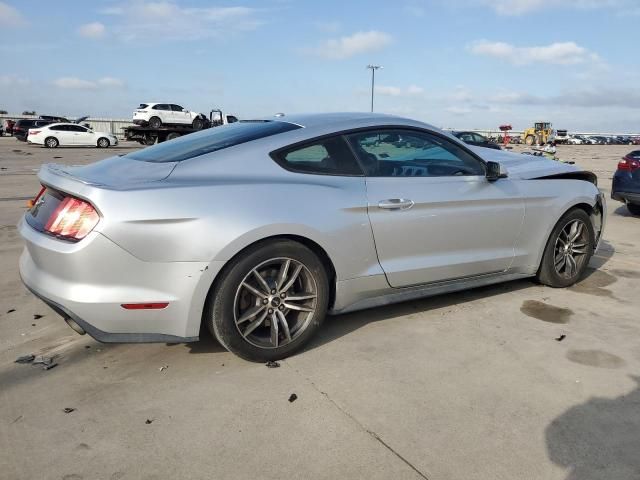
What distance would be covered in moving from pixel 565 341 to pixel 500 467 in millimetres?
1613

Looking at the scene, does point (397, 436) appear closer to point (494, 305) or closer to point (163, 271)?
point (163, 271)

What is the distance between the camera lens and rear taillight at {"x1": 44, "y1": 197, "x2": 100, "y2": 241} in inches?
109

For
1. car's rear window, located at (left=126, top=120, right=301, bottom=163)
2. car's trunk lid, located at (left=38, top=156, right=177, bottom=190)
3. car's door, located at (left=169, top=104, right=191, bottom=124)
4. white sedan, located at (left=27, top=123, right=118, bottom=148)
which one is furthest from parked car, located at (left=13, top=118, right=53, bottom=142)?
car's trunk lid, located at (left=38, top=156, right=177, bottom=190)

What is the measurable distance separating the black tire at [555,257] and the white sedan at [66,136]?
1168 inches

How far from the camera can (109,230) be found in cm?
272

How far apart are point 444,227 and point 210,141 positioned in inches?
67.3

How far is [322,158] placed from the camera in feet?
11.3

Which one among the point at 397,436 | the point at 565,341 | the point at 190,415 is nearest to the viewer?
the point at 397,436

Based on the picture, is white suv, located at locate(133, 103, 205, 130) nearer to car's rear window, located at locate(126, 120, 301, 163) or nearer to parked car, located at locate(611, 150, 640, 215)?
parked car, located at locate(611, 150, 640, 215)

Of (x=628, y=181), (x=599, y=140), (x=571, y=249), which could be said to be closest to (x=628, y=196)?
(x=628, y=181)

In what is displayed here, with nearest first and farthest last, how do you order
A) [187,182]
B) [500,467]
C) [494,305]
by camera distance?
[500,467]
[187,182]
[494,305]

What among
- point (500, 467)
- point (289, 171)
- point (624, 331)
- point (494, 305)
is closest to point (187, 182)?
point (289, 171)

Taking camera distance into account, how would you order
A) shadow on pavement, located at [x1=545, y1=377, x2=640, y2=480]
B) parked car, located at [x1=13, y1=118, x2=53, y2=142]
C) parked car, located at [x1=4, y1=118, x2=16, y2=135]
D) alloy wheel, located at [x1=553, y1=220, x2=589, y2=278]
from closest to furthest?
shadow on pavement, located at [x1=545, y1=377, x2=640, y2=480] → alloy wheel, located at [x1=553, y1=220, x2=589, y2=278] → parked car, located at [x1=13, y1=118, x2=53, y2=142] → parked car, located at [x1=4, y1=118, x2=16, y2=135]

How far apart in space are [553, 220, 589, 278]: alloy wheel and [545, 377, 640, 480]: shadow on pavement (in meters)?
1.93
